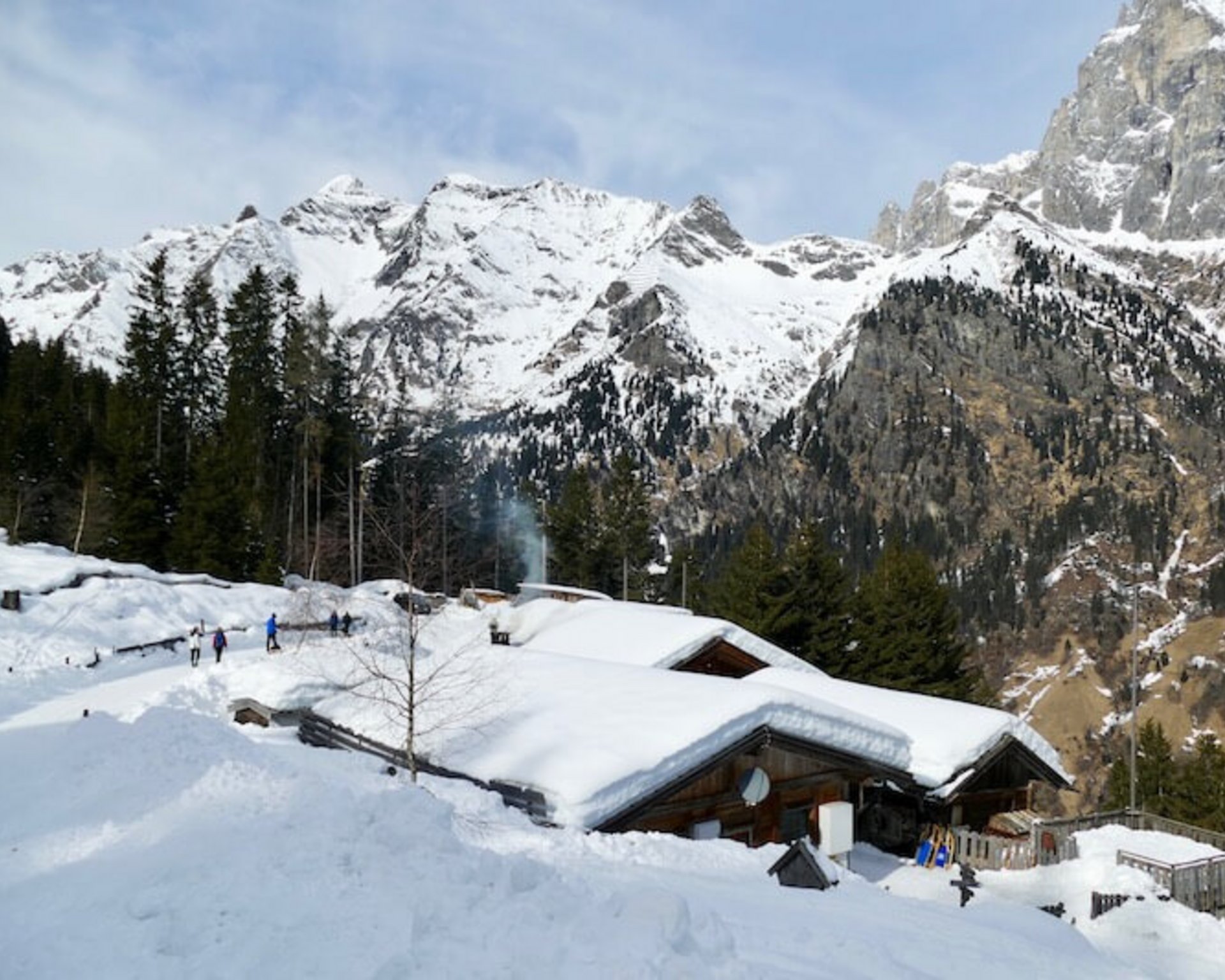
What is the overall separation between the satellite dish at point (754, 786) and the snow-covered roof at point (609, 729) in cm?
103

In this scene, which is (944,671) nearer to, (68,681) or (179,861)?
(68,681)

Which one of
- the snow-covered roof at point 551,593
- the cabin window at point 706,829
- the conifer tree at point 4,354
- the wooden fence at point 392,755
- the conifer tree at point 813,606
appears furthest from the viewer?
the conifer tree at point 4,354

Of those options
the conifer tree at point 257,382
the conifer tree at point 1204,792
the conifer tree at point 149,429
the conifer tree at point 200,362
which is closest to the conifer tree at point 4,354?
the conifer tree at point 149,429

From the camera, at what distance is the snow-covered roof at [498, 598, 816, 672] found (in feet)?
89.9

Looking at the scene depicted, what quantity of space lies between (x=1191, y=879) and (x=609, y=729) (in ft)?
46.8

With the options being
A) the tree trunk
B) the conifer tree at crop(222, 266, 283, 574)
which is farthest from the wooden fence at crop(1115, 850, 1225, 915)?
the conifer tree at crop(222, 266, 283, 574)

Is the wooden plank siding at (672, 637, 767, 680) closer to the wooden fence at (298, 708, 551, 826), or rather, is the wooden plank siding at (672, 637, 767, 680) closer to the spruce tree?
the wooden fence at (298, 708, 551, 826)

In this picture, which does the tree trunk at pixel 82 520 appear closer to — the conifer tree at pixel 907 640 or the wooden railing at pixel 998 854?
the conifer tree at pixel 907 640

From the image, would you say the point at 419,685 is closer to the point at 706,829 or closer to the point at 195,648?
the point at 706,829

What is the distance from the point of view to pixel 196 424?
5972 cm

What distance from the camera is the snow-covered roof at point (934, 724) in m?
21.2

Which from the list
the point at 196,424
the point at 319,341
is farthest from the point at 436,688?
the point at 196,424

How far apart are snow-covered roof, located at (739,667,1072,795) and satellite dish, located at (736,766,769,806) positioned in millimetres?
2440

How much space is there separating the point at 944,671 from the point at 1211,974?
25496mm
